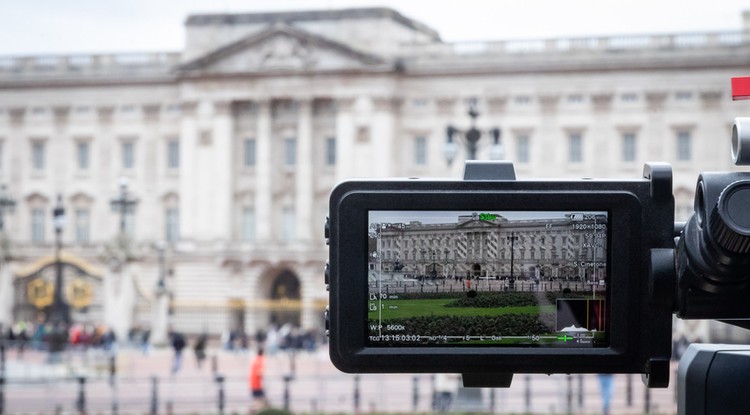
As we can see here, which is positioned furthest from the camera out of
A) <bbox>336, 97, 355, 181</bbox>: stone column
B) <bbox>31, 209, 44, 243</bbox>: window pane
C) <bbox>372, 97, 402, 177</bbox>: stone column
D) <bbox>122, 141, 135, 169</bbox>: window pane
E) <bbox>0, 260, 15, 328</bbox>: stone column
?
<bbox>31, 209, 44, 243</bbox>: window pane

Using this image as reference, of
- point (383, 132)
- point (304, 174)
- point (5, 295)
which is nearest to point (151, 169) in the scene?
point (304, 174)

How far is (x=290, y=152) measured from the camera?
68.2 m

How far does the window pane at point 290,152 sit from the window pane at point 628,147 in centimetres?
1476

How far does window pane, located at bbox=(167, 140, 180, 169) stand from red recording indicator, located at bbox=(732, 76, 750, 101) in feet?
218

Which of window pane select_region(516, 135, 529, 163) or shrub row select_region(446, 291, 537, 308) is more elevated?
window pane select_region(516, 135, 529, 163)

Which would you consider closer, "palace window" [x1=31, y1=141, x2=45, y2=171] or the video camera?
the video camera

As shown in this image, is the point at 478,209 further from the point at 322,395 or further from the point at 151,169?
the point at 151,169

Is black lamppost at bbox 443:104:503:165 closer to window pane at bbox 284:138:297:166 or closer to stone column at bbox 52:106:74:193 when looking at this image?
window pane at bbox 284:138:297:166

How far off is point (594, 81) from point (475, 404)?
43.0 meters

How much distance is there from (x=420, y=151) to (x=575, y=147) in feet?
22.7

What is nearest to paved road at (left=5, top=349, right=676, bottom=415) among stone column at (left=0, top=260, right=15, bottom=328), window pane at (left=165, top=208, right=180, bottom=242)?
stone column at (left=0, top=260, right=15, bottom=328)

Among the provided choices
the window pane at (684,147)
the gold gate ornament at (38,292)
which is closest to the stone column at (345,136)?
the window pane at (684,147)

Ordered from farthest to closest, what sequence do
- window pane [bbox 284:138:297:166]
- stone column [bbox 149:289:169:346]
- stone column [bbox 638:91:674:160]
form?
window pane [bbox 284:138:297:166]
stone column [bbox 638:91:674:160]
stone column [bbox 149:289:169:346]

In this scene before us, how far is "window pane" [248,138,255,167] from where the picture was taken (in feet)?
225
